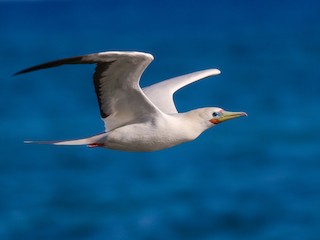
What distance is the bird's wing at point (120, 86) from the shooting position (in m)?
10.4

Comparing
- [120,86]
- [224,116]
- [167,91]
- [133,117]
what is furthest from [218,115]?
[120,86]

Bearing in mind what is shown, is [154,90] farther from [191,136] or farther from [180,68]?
[180,68]

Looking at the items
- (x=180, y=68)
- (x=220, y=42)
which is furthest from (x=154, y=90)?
(x=220, y=42)

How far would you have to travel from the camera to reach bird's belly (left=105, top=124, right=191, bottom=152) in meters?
11.1

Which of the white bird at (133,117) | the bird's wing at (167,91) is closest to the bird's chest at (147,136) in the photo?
the white bird at (133,117)

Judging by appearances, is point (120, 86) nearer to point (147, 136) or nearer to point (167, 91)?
point (147, 136)

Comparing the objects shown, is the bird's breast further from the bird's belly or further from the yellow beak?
the yellow beak

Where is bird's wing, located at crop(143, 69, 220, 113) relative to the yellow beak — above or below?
above

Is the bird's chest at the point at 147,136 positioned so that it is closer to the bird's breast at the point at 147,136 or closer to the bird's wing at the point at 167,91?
the bird's breast at the point at 147,136

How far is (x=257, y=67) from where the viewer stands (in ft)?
134

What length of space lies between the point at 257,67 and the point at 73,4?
8481 mm

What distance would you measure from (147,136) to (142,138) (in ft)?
0.16

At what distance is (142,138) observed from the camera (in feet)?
36.6

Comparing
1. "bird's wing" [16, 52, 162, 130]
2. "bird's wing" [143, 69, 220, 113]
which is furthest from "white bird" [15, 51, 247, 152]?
"bird's wing" [143, 69, 220, 113]
